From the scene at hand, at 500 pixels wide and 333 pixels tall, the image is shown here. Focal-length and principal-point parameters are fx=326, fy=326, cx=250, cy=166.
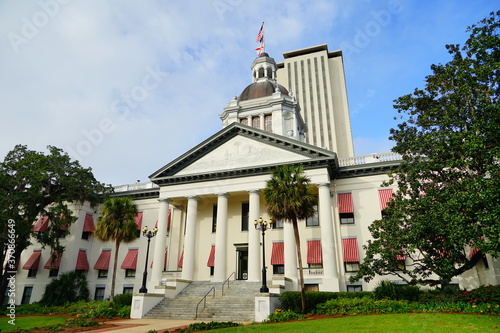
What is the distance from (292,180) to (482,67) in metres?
11.3

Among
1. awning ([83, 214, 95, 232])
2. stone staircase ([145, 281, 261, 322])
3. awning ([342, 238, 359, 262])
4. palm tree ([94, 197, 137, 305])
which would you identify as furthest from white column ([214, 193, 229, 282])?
awning ([83, 214, 95, 232])

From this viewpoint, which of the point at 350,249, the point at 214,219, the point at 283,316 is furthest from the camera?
the point at 214,219

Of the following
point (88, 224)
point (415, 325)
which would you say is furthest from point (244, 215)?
point (415, 325)

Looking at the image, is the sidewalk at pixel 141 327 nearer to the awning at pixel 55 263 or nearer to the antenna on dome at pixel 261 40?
the awning at pixel 55 263

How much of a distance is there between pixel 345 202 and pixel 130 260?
21336 mm

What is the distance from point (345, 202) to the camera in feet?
91.5

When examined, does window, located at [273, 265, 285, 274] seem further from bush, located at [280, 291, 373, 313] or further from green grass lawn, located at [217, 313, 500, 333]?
green grass lawn, located at [217, 313, 500, 333]

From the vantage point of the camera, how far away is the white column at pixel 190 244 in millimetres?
26875

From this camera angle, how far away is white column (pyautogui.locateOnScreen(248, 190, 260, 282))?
81.4ft

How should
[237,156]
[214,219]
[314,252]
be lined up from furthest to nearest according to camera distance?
[214,219]
[237,156]
[314,252]

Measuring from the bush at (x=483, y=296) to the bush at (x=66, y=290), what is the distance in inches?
1159

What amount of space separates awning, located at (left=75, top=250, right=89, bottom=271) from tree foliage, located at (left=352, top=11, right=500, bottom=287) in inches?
1075

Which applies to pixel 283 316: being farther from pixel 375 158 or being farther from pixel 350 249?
pixel 375 158

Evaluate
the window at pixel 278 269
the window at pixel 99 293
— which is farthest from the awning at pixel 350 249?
the window at pixel 99 293
